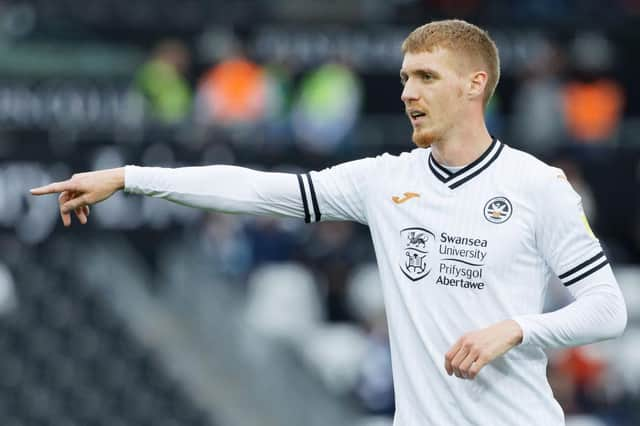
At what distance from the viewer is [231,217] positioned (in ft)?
46.5

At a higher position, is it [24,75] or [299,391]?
[24,75]

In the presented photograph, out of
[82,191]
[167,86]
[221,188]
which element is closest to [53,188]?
[82,191]

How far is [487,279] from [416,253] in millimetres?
236

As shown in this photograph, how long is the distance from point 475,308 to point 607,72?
42.2 ft

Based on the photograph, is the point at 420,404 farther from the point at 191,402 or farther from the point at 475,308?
the point at 191,402

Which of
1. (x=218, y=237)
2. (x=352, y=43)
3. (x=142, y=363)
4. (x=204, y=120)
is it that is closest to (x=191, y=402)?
(x=142, y=363)

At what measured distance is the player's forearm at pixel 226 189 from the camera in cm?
494

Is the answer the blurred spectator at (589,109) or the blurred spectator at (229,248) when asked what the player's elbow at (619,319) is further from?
the blurred spectator at (589,109)

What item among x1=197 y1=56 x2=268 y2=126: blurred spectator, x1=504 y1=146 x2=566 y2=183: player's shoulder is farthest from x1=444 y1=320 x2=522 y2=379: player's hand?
x1=197 y1=56 x2=268 y2=126: blurred spectator

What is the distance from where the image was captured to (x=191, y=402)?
13219mm

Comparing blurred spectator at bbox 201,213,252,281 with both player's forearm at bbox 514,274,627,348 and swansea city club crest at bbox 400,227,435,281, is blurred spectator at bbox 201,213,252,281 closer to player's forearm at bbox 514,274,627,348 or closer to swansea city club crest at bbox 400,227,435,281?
swansea city club crest at bbox 400,227,435,281

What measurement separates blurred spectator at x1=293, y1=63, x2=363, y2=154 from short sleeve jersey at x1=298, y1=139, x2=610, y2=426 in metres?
10.4

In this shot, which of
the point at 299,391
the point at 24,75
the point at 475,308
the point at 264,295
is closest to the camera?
the point at 475,308

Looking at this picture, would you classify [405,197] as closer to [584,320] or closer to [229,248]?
[584,320]
